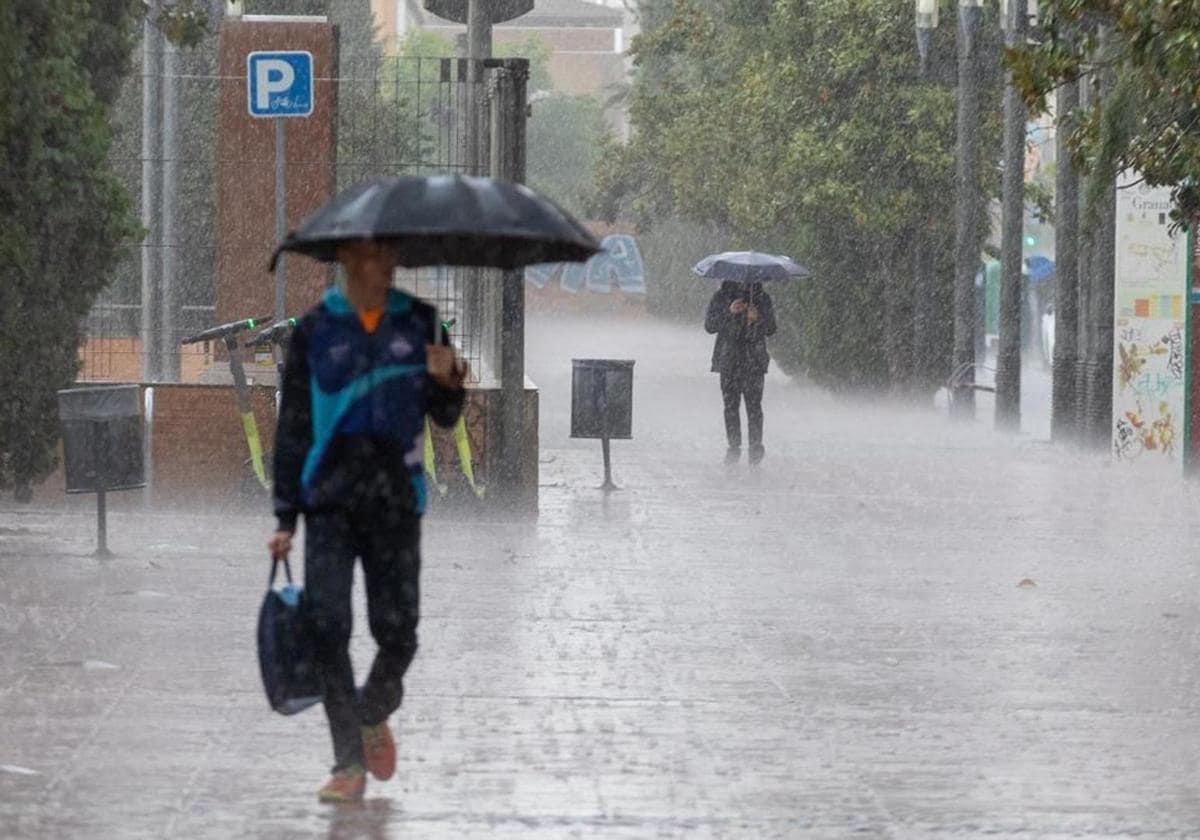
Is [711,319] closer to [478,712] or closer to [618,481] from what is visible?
[618,481]

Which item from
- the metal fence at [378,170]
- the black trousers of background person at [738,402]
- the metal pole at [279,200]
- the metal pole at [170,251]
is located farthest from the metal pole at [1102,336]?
the metal pole at [279,200]

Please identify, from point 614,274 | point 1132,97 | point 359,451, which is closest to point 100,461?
point 1132,97

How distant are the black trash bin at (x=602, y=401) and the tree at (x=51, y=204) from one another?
17.0 feet

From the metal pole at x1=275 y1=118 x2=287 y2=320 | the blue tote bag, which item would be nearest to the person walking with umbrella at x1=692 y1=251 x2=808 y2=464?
the metal pole at x1=275 y1=118 x2=287 y2=320

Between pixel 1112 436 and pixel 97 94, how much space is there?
42.0 feet

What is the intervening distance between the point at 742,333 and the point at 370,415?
15576 millimetres

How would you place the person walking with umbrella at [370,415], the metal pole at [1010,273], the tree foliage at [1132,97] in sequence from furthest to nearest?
the metal pole at [1010,273], the tree foliage at [1132,97], the person walking with umbrella at [370,415]

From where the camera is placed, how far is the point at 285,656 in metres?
7.24

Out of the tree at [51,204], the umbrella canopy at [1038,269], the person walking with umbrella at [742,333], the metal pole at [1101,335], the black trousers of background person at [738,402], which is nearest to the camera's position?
the tree at [51,204]

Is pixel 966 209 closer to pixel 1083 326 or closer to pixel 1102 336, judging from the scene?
pixel 1083 326

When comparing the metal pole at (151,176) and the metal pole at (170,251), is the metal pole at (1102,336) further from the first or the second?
the metal pole at (170,251)

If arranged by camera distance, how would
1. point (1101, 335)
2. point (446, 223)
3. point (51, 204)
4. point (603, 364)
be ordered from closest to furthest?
1. point (446, 223)
2. point (51, 204)
3. point (603, 364)
4. point (1101, 335)

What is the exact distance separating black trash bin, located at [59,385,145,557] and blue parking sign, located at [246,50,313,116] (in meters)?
3.22

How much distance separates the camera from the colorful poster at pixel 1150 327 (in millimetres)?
22500
